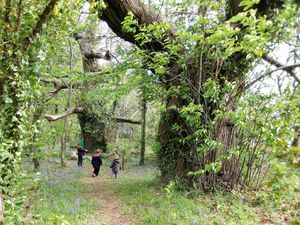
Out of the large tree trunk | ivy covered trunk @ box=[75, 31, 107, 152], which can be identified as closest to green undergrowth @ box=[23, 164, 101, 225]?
the large tree trunk

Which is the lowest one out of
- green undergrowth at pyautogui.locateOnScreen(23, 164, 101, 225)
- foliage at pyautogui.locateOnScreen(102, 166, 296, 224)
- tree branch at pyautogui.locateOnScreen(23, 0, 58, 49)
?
green undergrowth at pyautogui.locateOnScreen(23, 164, 101, 225)

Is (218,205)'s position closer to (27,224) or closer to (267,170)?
(267,170)

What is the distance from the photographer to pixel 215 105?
695 centimetres

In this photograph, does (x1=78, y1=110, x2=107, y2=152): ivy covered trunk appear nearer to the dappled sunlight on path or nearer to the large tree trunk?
the dappled sunlight on path

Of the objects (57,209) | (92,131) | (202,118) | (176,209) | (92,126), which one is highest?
(202,118)

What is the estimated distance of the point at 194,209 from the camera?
5793mm

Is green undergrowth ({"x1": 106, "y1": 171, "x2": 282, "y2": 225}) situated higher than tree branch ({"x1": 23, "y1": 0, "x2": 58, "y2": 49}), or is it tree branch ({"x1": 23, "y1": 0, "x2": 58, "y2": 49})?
tree branch ({"x1": 23, "y1": 0, "x2": 58, "y2": 49})

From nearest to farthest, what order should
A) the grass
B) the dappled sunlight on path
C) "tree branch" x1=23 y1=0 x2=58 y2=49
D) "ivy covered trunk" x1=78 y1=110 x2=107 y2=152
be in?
"tree branch" x1=23 y1=0 x2=58 y2=49 < the grass < the dappled sunlight on path < "ivy covered trunk" x1=78 y1=110 x2=107 y2=152

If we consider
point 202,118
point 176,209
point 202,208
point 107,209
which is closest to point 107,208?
point 107,209

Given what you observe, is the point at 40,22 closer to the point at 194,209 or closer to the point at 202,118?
the point at 202,118

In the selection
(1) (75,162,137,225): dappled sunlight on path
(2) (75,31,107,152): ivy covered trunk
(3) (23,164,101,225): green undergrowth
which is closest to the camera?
(3) (23,164,101,225): green undergrowth

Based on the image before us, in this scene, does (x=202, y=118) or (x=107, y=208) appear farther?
(x=107, y=208)

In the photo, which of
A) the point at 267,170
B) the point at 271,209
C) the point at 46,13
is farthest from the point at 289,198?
the point at 267,170

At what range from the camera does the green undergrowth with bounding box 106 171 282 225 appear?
17.5ft
